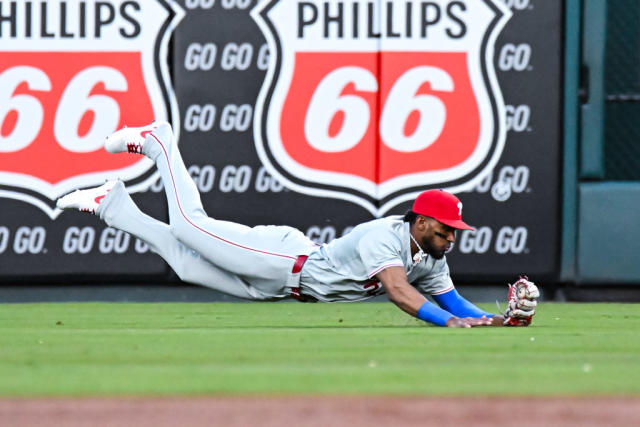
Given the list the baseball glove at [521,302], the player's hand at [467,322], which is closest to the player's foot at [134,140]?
the player's hand at [467,322]

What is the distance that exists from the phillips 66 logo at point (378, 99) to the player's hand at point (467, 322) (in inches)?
160

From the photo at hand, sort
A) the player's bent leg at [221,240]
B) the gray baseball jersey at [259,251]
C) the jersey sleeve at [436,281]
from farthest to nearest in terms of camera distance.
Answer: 1. the player's bent leg at [221,240]
2. the jersey sleeve at [436,281]
3. the gray baseball jersey at [259,251]

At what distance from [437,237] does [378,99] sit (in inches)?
168

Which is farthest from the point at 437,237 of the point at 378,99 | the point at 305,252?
the point at 378,99

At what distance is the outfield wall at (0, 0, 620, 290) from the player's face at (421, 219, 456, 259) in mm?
3995

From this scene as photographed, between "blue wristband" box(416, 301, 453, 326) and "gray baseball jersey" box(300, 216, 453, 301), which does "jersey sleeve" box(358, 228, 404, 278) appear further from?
"blue wristband" box(416, 301, 453, 326)

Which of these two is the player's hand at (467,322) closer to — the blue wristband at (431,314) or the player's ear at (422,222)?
the blue wristband at (431,314)

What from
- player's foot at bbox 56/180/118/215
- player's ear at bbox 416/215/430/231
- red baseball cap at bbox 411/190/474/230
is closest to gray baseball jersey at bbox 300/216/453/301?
player's ear at bbox 416/215/430/231

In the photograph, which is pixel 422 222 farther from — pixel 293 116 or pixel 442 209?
pixel 293 116

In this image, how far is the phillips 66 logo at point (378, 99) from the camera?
11.0 meters

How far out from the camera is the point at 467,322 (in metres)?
6.86

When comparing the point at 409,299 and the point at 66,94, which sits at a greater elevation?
the point at 66,94

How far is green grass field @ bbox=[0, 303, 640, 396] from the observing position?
4184 millimetres

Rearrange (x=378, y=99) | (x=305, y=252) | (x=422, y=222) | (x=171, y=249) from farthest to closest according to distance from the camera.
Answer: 1. (x=378, y=99)
2. (x=171, y=249)
3. (x=305, y=252)
4. (x=422, y=222)
